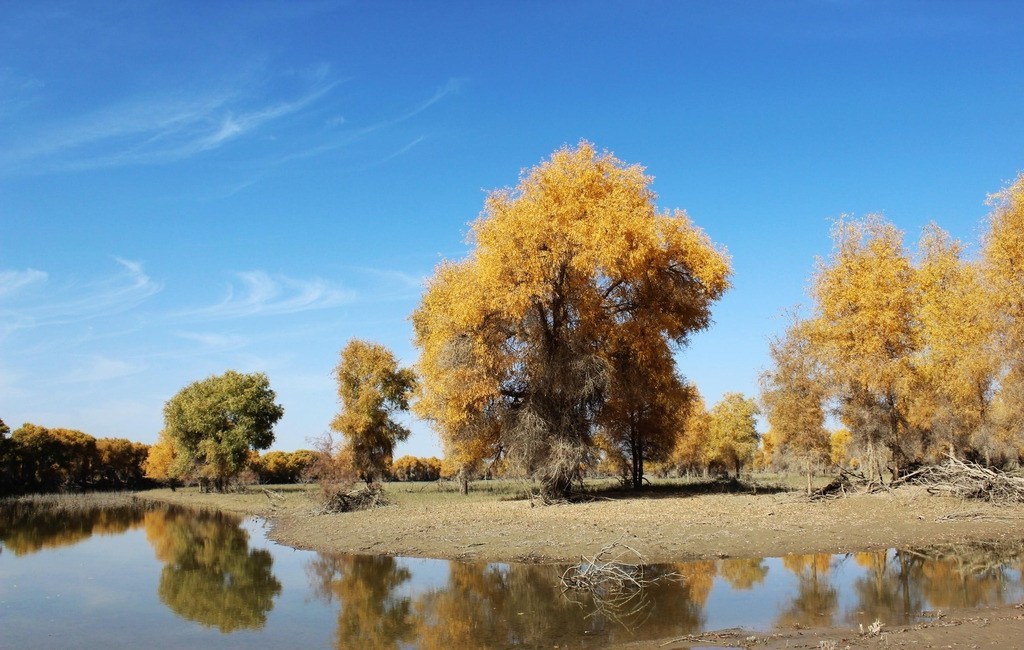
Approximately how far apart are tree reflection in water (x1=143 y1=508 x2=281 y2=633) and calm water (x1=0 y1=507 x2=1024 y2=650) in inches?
3.5

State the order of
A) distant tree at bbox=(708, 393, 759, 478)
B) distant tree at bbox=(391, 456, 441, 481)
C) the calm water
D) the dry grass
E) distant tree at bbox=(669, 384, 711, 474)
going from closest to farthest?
the calm water
the dry grass
distant tree at bbox=(669, 384, 711, 474)
distant tree at bbox=(708, 393, 759, 478)
distant tree at bbox=(391, 456, 441, 481)

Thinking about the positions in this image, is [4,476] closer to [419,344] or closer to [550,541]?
[419,344]

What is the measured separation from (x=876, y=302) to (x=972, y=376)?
5.86 m

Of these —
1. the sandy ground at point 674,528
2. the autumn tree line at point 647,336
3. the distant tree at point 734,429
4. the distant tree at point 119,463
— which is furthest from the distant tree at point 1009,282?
the distant tree at point 119,463

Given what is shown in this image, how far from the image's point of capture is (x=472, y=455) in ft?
113

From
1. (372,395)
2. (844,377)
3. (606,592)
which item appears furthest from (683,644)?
(372,395)

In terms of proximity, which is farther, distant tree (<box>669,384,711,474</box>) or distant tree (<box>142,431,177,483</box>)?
distant tree (<box>142,431,177,483</box>)

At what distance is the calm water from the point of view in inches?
498

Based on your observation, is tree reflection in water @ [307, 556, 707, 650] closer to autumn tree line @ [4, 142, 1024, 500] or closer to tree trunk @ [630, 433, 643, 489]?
→ autumn tree line @ [4, 142, 1024, 500]

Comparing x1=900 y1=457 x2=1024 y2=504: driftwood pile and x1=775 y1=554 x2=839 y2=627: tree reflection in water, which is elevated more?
x1=900 y1=457 x2=1024 y2=504: driftwood pile

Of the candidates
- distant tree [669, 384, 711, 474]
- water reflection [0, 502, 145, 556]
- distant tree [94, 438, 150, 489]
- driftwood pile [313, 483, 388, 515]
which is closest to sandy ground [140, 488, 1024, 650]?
driftwood pile [313, 483, 388, 515]

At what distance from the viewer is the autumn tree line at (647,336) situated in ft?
96.3

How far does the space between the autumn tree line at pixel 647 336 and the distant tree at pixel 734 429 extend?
102ft

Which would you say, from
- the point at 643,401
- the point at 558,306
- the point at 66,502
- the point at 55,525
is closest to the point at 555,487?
the point at 643,401
